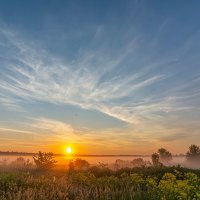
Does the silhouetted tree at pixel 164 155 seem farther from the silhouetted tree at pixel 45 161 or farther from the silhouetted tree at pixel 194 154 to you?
the silhouetted tree at pixel 45 161

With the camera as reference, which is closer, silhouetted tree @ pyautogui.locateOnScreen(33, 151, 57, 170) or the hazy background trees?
silhouetted tree @ pyautogui.locateOnScreen(33, 151, 57, 170)

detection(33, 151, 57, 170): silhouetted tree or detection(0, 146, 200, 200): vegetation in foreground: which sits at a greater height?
detection(33, 151, 57, 170): silhouetted tree

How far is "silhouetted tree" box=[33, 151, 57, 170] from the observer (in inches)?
1241

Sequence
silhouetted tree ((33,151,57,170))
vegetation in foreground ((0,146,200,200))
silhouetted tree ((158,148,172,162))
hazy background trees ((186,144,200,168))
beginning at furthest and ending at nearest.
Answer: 1. silhouetted tree ((158,148,172,162))
2. hazy background trees ((186,144,200,168))
3. silhouetted tree ((33,151,57,170))
4. vegetation in foreground ((0,146,200,200))

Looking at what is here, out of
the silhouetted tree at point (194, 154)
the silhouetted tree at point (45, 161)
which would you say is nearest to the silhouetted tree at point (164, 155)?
the silhouetted tree at point (194, 154)

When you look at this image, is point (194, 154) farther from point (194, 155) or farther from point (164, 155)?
point (164, 155)

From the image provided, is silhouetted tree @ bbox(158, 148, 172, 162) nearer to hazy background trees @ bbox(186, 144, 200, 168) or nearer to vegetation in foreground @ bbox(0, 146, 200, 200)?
hazy background trees @ bbox(186, 144, 200, 168)

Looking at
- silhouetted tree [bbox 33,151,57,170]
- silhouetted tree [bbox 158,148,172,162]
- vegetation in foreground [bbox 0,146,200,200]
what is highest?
silhouetted tree [bbox 158,148,172,162]

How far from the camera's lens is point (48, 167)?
1217 inches

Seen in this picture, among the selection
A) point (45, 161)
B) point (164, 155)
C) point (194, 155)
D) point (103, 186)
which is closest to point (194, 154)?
point (194, 155)

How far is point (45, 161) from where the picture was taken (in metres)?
32.2

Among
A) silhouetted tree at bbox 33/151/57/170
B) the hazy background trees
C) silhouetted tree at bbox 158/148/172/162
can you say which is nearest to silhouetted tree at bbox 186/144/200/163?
the hazy background trees

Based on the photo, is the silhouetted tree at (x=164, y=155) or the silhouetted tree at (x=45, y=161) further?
the silhouetted tree at (x=164, y=155)

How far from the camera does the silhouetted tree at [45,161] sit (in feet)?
103
